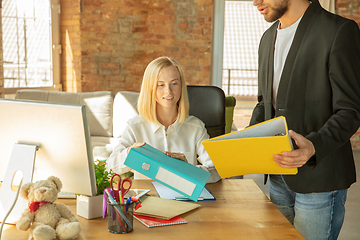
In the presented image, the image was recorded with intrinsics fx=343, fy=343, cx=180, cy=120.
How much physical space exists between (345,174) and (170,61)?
0.99 meters

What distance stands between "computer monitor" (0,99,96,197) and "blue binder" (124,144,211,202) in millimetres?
161

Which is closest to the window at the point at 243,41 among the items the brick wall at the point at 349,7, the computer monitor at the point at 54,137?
the brick wall at the point at 349,7

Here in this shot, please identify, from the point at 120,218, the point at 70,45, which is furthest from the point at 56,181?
the point at 70,45

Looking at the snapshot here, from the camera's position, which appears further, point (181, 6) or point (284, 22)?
point (181, 6)

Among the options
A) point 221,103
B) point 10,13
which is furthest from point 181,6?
point 221,103

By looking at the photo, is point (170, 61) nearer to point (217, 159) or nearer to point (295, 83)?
point (295, 83)

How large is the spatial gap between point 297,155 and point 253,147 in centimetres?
16

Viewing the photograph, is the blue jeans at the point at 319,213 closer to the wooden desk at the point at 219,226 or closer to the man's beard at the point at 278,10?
the wooden desk at the point at 219,226

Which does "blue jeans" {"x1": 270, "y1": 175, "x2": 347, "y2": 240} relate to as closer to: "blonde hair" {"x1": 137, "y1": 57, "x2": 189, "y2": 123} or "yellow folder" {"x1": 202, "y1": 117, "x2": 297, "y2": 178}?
"yellow folder" {"x1": 202, "y1": 117, "x2": 297, "y2": 178}

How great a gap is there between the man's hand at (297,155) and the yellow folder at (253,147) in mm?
21

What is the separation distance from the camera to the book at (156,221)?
3.37 feet

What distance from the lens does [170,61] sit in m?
1.80

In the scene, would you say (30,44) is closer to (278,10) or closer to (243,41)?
(278,10)

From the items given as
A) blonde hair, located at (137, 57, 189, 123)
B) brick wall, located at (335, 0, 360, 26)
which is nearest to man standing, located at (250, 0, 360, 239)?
blonde hair, located at (137, 57, 189, 123)
